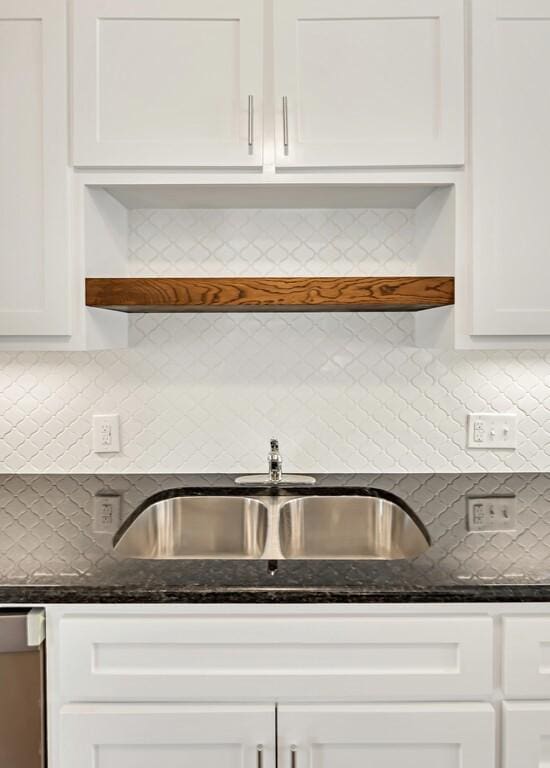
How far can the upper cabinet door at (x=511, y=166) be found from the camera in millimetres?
1518

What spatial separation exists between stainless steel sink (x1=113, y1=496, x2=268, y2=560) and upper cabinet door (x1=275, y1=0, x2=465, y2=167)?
929mm

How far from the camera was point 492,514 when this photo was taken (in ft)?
5.14

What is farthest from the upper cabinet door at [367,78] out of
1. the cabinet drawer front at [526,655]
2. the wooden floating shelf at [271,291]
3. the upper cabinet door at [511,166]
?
the cabinet drawer front at [526,655]

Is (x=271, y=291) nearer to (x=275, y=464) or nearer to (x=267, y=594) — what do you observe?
(x=275, y=464)

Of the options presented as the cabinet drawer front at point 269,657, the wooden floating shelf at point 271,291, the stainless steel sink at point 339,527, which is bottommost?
the cabinet drawer front at point 269,657

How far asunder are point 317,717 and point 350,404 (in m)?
0.94

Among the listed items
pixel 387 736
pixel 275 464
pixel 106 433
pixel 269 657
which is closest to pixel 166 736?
pixel 269 657

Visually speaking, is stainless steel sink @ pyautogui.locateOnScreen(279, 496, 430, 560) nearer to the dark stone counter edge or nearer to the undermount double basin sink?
the undermount double basin sink

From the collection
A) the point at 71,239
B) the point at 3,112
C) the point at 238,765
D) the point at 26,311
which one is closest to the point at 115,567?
the point at 238,765

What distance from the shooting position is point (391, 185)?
1580 mm

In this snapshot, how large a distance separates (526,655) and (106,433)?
1.26 m

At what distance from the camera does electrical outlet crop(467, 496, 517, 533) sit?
1.48 metres

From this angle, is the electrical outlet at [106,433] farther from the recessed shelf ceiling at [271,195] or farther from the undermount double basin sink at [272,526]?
the recessed shelf ceiling at [271,195]

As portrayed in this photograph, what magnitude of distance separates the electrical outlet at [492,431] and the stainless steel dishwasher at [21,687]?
4.24ft
